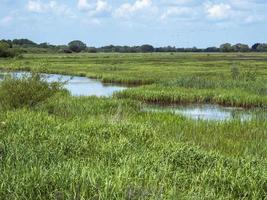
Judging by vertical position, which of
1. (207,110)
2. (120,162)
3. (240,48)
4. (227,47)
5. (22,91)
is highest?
(22,91)

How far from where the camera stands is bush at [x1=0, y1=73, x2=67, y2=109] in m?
19.8

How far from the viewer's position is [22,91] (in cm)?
1980

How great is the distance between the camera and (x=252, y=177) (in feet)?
31.3

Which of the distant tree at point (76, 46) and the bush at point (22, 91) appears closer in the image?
the bush at point (22, 91)

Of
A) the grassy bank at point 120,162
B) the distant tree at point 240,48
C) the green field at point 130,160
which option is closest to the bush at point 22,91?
the green field at point 130,160

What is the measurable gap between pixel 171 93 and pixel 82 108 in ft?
32.1

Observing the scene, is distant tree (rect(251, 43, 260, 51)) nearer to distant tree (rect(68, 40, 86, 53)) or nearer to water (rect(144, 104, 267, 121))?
distant tree (rect(68, 40, 86, 53))

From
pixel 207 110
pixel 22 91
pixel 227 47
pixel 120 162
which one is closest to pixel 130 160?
pixel 120 162

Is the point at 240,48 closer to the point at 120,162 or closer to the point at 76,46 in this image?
the point at 76,46

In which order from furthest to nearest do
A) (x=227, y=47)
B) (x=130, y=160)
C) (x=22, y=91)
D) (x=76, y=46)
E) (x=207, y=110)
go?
(x=227, y=47), (x=76, y=46), (x=207, y=110), (x=22, y=91), (x=130, y=160)

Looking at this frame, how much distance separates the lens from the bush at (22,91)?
19797 millimetres

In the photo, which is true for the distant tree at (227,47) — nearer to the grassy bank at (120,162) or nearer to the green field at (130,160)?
the green field at (130,160)

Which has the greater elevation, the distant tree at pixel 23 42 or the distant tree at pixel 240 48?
the distant tree at pixel 23 42

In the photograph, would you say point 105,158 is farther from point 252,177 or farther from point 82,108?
point 82,108
